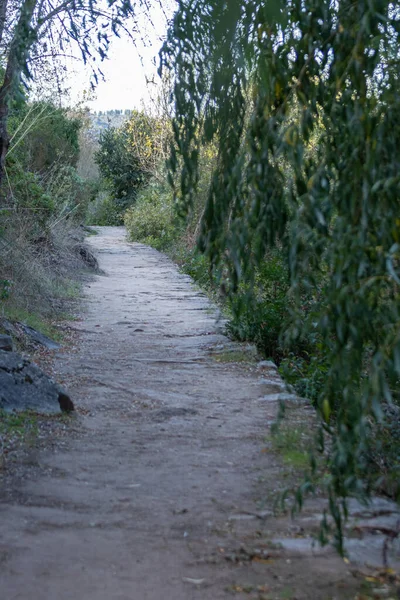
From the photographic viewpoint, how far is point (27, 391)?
259 inches

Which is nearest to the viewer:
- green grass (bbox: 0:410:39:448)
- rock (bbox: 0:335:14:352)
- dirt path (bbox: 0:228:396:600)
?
dirt path (bbox: 0:228:396:600)

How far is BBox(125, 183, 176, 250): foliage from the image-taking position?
25.2 m

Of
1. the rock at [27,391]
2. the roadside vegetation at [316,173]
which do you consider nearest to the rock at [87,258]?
the rock at [27,391]

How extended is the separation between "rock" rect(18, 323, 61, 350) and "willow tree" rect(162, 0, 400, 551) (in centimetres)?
550

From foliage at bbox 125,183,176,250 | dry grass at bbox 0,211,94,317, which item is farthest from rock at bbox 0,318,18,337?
foliage at bbox 125,183,176,250

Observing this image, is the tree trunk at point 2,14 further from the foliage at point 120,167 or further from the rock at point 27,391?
the foliage at point 120,167

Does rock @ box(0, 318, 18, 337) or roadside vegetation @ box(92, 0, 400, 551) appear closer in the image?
roadside vegetation @ box(92, 0, 400, 551)

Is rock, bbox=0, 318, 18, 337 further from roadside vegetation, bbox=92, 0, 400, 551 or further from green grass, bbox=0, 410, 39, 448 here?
roadside vegetation, bbox=92, 0, 400, 551

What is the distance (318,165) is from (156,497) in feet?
7.52

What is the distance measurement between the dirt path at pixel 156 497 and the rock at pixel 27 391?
0.27 metres

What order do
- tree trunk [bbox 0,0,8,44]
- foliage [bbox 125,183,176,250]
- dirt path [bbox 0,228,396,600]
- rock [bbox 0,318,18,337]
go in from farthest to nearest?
1. foliage [bbox 125,183,176,250]
2. rock [bbox 0,318,18,337]
3. tree trunk [bbox 0,0,8,44]
4. dirt path [bbox 0,228,396,600]

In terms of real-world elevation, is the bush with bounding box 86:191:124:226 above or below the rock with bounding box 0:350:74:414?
above

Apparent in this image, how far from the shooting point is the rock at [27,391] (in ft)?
21.2

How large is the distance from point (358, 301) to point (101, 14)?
15.2 ft
